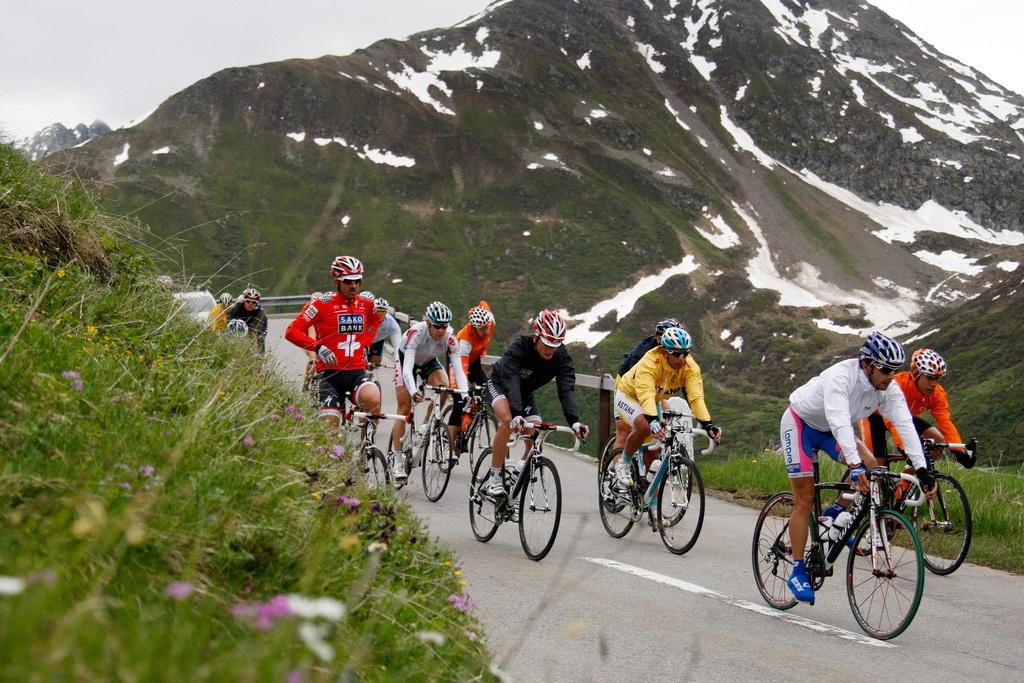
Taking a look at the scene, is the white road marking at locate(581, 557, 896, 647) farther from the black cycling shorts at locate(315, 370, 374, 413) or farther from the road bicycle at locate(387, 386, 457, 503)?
the road bicycle at locate(387, 386, 457, 503)

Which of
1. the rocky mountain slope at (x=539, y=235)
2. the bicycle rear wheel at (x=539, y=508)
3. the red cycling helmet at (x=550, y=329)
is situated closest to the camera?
the bicycle rear wheel at (x=539, y=508)

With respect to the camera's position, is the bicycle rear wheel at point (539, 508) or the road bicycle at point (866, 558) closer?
the road bicycle at point (866, 558)

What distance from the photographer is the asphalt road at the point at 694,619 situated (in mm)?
6480

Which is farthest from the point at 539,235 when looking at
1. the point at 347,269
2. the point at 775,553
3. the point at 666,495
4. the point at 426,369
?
the point at 775,553

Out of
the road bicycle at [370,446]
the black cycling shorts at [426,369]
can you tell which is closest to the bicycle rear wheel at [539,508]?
the road bicycle at [370,446]

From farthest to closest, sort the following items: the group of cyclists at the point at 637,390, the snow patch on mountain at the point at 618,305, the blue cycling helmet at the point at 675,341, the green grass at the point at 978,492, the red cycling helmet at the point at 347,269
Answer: the snow patch on mountain at the point at 618,305 < the green grass at the point at 978,492 < the red cycling helmet at the point at 347,269 < the blue cycling helmet at the point at 675,341 < the group of cyclists at the point at 637,390

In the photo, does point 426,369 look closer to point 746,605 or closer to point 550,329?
point 550,329

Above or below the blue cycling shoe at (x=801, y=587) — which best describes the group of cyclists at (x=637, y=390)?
above

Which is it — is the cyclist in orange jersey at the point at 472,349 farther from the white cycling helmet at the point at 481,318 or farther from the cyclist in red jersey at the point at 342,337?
the cyclist in red jersey at the point at 342,337

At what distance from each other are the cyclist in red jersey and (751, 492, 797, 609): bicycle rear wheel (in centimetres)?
440

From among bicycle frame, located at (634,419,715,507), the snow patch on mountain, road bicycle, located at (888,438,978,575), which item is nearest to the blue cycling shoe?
road bicycle, located at (888,438,978,575)

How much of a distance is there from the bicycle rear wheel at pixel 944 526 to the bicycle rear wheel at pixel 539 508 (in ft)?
12.5

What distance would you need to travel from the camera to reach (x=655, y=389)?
37.4 feet

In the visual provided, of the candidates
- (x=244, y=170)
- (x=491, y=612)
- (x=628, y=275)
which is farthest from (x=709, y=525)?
(x=244, y=170)
